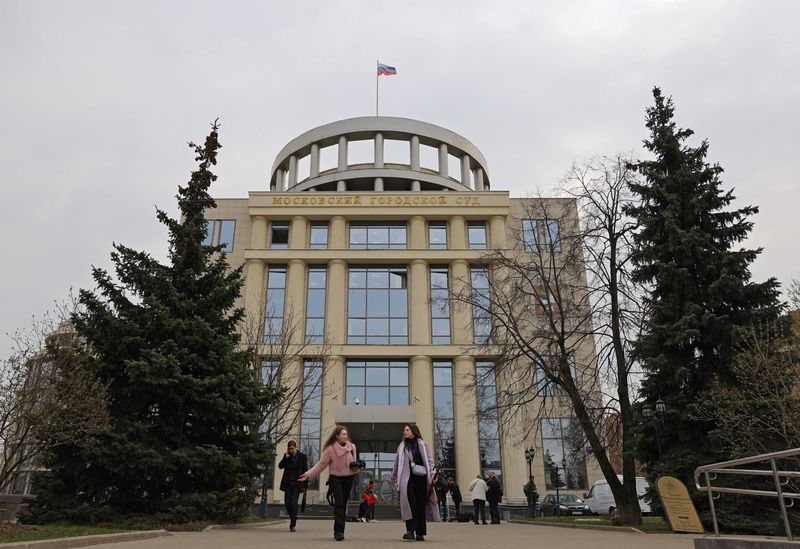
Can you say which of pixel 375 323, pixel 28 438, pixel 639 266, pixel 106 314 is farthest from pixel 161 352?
pixel 375 323

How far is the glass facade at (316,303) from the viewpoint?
3937 cm

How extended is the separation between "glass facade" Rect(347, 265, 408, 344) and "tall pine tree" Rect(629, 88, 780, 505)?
2290cm

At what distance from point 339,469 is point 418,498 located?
130 cm

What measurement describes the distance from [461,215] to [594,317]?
24.9m

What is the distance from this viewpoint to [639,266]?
18.5 meters

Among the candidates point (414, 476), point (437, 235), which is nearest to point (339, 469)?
point (414, 476)

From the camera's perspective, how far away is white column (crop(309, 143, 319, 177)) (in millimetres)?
45688

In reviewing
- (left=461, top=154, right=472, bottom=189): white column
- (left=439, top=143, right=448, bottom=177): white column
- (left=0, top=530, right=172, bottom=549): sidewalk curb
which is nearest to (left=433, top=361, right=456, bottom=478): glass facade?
(left=461, top=154, right=472, bottom=189): white column

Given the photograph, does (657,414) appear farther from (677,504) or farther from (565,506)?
(565,506)

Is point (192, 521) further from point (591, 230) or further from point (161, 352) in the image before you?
point (591, 230)

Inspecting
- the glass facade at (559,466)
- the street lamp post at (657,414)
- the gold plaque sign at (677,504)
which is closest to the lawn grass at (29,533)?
the gold plaque sign at (677,504)

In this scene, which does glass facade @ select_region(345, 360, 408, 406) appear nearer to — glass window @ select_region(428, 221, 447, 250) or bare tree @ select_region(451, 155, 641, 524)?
glass window @ select_region(428, 221, 447, 250)

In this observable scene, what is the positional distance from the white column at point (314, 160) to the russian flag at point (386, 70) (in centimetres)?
732

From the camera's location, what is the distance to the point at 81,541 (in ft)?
28.6
